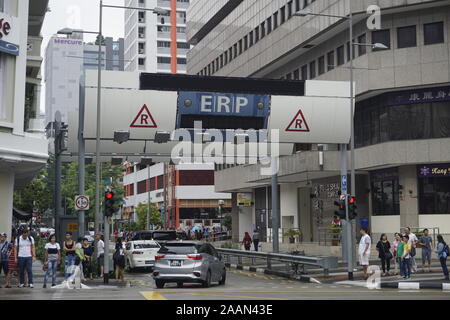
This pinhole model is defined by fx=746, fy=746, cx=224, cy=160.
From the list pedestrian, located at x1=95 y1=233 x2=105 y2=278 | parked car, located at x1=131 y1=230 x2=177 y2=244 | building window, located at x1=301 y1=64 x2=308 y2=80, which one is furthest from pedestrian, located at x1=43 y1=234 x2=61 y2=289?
building window, located at x1=301 y1=64 x2=308 y2=80

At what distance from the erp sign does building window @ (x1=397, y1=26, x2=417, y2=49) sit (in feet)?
51.2

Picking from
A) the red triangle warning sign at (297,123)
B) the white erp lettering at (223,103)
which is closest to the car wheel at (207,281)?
the white erp lettering at (223,103)

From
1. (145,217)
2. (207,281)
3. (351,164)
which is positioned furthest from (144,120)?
(145,217)

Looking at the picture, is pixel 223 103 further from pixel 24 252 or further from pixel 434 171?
pixel 434 171

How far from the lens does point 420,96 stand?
45.1m

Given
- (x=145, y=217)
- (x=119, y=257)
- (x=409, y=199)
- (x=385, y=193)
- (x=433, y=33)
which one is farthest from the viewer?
(x=145, y=217)

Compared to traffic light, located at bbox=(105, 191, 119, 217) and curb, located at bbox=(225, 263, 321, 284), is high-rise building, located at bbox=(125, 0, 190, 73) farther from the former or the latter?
traffic light, located at bbox=(105, 191, 119, 217)

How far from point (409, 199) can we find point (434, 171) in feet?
7.45

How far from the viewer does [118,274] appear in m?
28.7

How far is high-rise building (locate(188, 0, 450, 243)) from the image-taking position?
44.4m

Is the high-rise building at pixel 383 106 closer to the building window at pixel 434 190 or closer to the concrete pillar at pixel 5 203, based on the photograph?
the building window at pixel 434 190

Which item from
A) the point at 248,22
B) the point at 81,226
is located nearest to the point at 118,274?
the point at 81,226

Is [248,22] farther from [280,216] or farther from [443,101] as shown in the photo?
[443,101]
